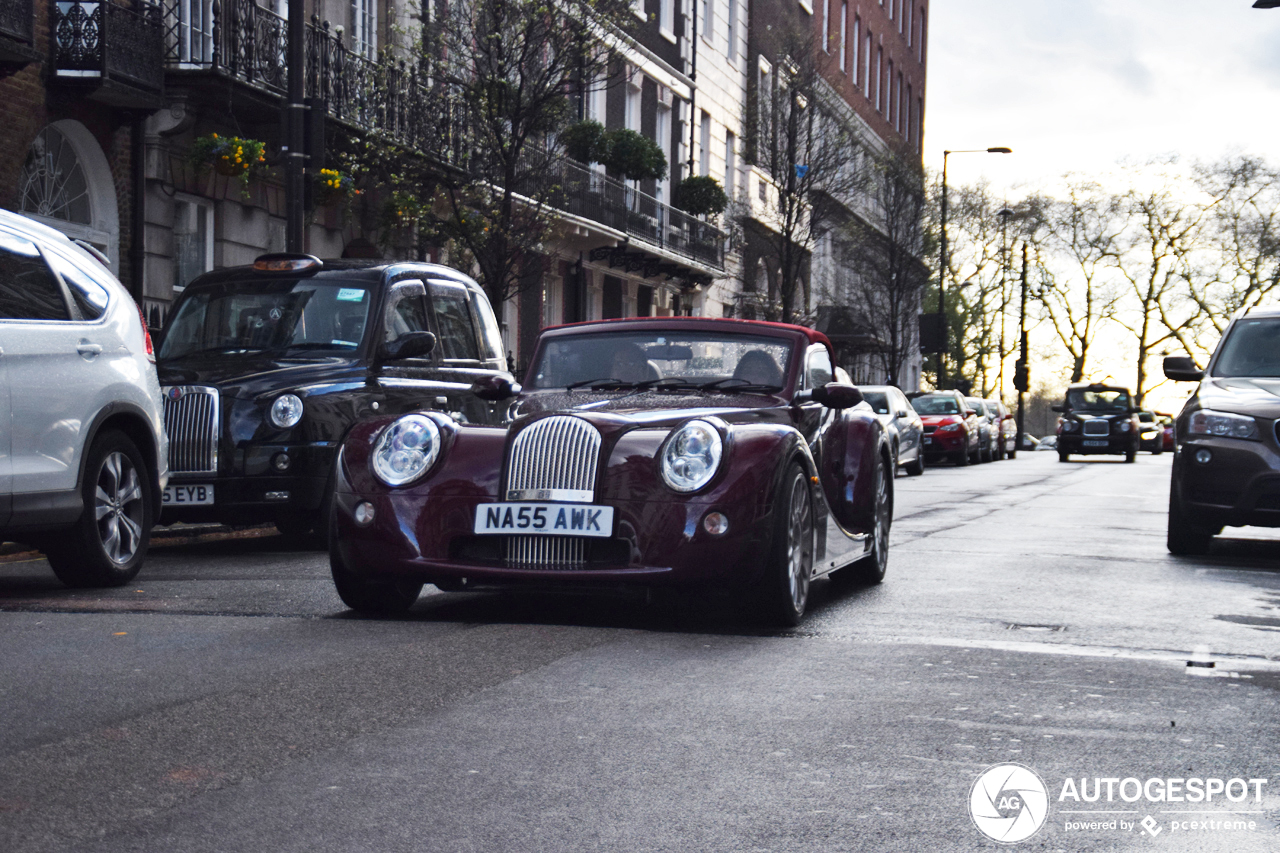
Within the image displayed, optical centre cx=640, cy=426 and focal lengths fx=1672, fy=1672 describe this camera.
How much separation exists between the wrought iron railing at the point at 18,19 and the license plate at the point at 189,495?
798 centimetres

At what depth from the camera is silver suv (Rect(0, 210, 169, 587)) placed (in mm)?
7625

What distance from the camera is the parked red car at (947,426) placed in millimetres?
36656

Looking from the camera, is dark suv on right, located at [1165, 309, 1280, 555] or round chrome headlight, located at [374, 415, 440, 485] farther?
dark suv on right, located at [1165, 309, 1280, 555]

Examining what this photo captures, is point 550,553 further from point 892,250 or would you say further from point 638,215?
point 892,250

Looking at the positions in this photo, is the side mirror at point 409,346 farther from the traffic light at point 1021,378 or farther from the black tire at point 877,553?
the traffic light at point 1021,378

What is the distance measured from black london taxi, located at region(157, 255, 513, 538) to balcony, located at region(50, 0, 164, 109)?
6934mm

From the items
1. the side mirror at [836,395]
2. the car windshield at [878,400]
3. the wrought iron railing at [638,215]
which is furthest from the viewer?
the wrought iron railing at [638,215]

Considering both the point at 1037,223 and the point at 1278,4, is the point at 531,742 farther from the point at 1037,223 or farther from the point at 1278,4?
the point at 1037,223

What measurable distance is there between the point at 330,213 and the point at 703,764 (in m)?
19.8

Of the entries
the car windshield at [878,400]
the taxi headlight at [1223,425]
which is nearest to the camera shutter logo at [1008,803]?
the taxi headlight at [1223,425]

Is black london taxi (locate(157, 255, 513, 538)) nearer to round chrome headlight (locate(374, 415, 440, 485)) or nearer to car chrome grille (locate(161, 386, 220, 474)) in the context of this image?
car chrome grille (locate(161, 386, 220, 474))

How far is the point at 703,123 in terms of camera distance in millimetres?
42750

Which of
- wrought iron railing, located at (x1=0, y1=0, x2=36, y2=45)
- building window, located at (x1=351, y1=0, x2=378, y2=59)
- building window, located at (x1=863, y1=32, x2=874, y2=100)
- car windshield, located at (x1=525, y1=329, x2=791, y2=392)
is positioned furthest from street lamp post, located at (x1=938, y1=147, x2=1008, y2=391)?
car windshield, located at (x1=525, y1=329, x2=791, y2=392)

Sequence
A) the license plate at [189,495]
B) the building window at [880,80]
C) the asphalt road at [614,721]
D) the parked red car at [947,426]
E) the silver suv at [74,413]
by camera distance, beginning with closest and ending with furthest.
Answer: the asphalt road at [614,721]
the silver suv at [74,413]
the license plate at [189,495]
the parked red car at [947,426]
the building window at [880,80]
